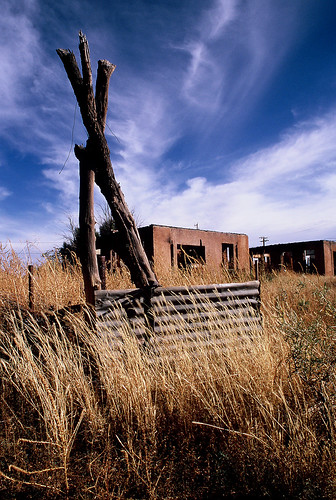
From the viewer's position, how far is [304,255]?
2122 centimetres

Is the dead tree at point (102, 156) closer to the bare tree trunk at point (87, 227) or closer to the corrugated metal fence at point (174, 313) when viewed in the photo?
the bare tree trunk at point (87, 227)

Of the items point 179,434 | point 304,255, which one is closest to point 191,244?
point 179,434

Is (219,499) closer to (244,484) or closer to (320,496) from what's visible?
(244,484)

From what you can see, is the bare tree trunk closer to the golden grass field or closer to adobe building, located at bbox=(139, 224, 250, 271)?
the golden grass field

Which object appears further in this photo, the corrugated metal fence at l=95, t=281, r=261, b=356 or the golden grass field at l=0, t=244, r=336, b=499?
the corrugated metal fence at l=95, t=281, r=261, b=356

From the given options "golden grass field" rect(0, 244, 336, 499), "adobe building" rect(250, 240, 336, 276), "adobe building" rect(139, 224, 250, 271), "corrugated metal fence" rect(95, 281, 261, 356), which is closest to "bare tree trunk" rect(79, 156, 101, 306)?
"corrugated metal fence" rect(95, 281, 261, 356)

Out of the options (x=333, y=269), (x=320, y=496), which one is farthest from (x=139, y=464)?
(x=333, y=269)

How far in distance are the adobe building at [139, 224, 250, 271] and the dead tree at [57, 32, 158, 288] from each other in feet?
16.8

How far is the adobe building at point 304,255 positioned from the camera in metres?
19.4

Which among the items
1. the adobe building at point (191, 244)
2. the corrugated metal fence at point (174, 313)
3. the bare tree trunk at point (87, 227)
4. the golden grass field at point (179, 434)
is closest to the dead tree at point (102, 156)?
the bare tree trunk at point (87, 227)

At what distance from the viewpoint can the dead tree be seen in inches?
137

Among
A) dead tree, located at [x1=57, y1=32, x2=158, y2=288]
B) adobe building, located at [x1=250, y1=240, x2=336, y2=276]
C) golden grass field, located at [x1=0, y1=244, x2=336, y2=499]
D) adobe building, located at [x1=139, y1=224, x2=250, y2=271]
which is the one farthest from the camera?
adobe building, located at [x1=250, y1=240, x2=336, y2=276]

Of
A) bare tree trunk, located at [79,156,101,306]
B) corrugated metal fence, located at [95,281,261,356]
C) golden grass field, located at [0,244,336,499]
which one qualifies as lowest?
golden grass field, located at [0,244,336,499]

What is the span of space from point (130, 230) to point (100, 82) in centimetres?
187
